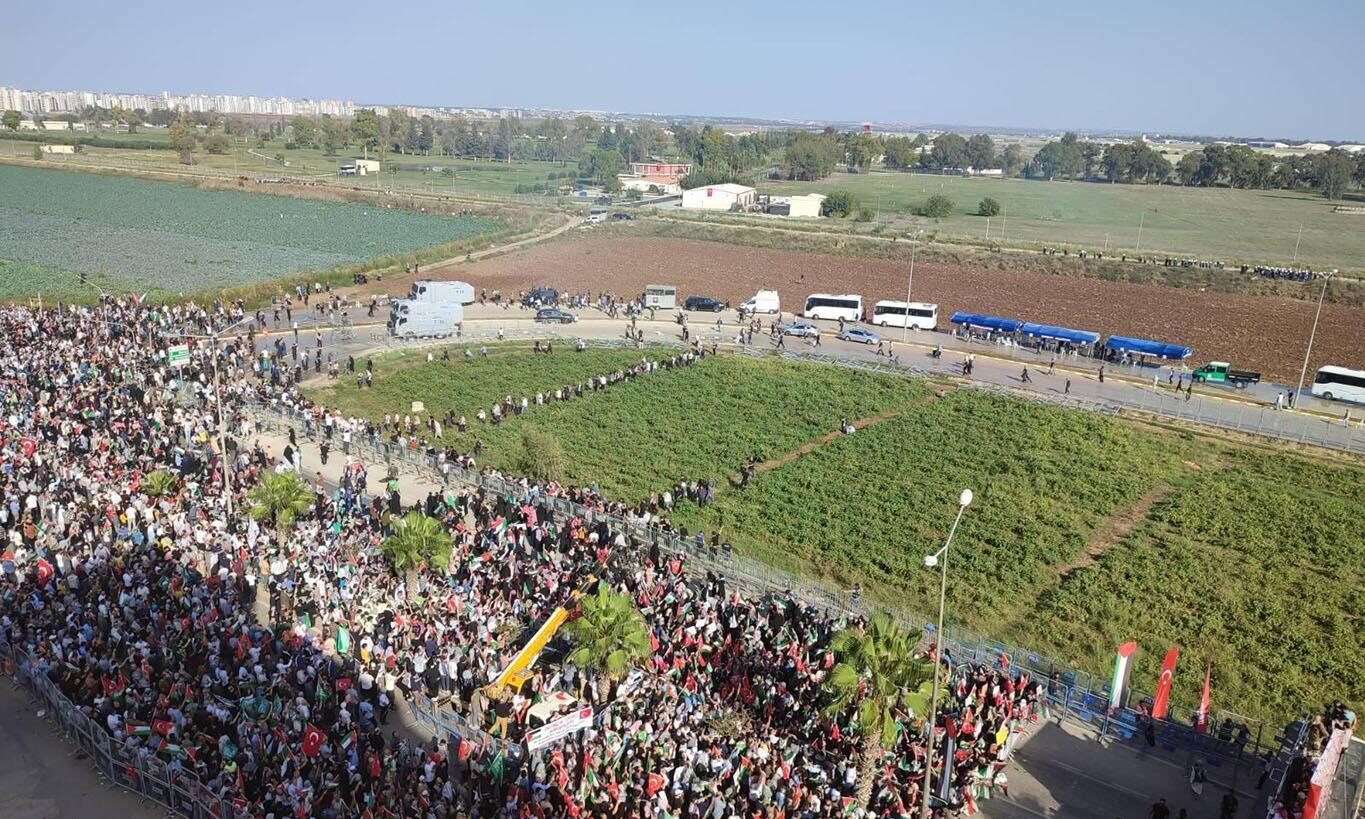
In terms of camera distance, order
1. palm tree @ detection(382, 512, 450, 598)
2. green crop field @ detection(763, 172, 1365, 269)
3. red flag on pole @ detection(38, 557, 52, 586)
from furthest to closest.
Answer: green crop field @ detection(763, 172, 1365, 269)
palm tree @ detection(382, 512, 450, 598)
red flag on pole @ detection(38, 557, 52, 586)

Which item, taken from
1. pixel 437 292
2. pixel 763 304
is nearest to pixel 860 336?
pixel 763 304

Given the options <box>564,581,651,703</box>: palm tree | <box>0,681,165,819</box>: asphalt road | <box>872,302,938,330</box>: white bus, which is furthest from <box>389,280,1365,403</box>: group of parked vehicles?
<box>564,581,651,703</box>: palm tree

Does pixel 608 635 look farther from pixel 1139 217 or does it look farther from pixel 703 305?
pixel 1139 217

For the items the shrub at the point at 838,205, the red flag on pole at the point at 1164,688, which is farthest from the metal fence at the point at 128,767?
the shrub at the point at 838,205

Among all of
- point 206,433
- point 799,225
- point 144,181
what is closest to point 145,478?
point 206,433

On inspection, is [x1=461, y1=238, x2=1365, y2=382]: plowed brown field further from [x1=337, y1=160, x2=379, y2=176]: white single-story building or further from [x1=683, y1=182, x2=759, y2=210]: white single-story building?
[x1=337, y1=160, x2=379, y2=176]: white single-story building

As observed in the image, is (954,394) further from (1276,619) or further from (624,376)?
(1276,619)
